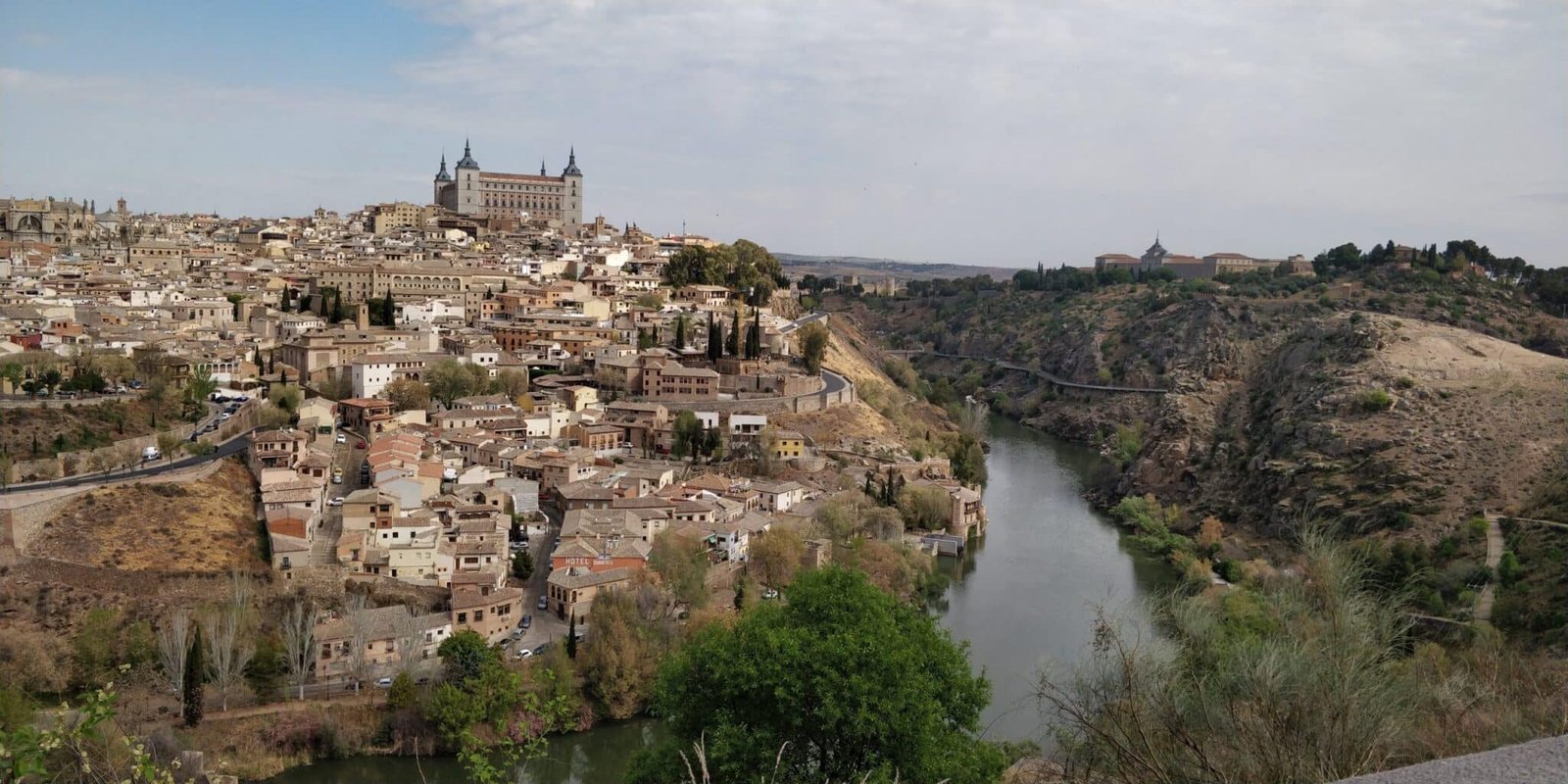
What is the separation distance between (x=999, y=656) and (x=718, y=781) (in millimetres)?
7173

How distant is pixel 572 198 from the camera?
45.8 m

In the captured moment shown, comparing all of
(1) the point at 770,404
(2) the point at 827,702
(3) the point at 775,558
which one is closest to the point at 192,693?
(3) the point at 775,558

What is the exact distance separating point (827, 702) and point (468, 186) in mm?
40696

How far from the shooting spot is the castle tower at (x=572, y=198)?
149ft

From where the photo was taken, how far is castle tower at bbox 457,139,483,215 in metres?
43.2

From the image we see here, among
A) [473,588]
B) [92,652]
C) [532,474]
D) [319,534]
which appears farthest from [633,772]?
[532,474]

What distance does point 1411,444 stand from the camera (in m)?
17.7

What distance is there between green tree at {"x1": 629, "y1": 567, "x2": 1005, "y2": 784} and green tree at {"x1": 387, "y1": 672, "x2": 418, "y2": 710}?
4.15 metres

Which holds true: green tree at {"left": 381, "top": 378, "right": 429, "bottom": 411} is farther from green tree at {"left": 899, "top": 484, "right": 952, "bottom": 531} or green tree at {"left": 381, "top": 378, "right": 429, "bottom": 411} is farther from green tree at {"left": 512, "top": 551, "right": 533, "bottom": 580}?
green tree at {"left": 899, "top": 484, "right": 952, "bottom": 531}

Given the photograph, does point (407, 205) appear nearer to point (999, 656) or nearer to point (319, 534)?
point (319, 534)

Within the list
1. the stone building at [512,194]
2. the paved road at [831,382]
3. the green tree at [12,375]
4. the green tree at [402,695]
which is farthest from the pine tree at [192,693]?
the stone building at [512,194]

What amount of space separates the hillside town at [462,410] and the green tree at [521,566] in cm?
5

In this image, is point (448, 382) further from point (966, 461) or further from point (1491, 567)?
point (1491, 567)

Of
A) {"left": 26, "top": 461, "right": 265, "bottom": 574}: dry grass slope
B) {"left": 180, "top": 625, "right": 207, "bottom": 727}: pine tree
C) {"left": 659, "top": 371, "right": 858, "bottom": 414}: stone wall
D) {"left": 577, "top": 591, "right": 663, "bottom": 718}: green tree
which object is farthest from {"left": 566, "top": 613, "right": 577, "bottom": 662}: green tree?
{"left": 659, "top": 371, "right": 858, "bottom": 414}: stone wall
